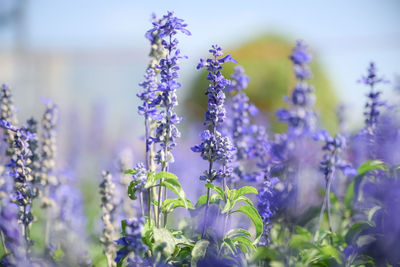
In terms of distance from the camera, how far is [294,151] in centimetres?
184

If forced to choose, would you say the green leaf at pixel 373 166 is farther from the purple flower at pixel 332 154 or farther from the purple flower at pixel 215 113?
the purple flower at pixel 215 113

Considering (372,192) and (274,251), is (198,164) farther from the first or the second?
(274,251)

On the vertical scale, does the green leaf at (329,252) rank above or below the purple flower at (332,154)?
below

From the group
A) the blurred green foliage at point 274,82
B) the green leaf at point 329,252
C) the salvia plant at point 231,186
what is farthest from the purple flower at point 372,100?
the blurred green foliage at point 274,82

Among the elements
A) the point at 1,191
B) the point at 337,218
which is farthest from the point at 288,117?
the point at 337,218

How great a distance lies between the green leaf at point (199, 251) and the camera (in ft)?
6.36

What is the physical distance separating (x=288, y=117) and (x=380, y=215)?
92cm

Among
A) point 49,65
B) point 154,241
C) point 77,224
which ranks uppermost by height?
point 49,65

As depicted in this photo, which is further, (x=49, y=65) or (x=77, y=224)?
(x=49, y=65)

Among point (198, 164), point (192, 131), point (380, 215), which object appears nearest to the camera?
point (380, 215)

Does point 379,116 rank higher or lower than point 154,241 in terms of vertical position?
higher

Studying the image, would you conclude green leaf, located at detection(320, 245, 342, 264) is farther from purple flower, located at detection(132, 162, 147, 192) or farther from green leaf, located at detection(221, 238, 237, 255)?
purple flower, located at detection(132, 162, 147, 192)

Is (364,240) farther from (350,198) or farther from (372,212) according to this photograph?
(350,198)

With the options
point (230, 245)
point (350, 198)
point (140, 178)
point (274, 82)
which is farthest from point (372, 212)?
point (274, 82)
